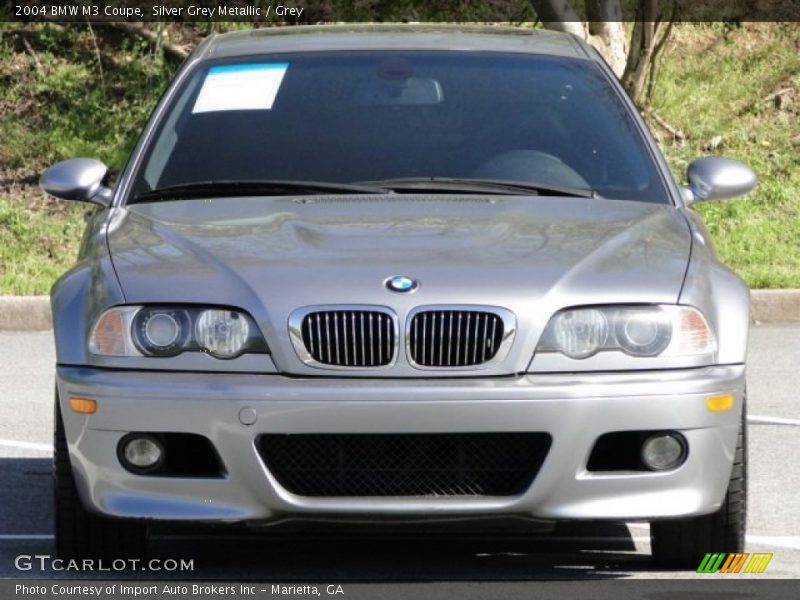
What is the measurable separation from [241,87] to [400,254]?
1476 mm

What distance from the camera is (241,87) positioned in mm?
6188

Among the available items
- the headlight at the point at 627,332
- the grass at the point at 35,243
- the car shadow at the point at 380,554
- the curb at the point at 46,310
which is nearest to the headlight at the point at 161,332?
the car shadow at the point at 380,554

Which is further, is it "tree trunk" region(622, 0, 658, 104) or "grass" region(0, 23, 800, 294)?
"tree trunk" region(622, 0, 658, 104)

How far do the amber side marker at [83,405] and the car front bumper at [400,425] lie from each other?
1 centimetres

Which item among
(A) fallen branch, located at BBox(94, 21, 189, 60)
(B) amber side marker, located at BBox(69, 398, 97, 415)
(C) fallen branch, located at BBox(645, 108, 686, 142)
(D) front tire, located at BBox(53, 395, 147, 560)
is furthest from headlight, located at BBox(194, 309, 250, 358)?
(A) fallen branch, located at BBox(94, 21, 189, 60)

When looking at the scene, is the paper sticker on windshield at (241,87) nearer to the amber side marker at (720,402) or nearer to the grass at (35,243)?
the amber side marker at (720,402)

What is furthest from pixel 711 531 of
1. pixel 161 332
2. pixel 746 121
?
pixel 746 121

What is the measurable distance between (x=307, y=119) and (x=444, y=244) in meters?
1.18

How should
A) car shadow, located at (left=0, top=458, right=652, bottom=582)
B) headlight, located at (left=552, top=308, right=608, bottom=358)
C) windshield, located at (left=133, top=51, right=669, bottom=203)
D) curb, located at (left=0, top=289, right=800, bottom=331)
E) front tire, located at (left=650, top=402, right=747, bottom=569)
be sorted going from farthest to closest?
1. curb, located at (left=0, top=289, right=800, bottom=331)
2. windshield, located at (left=133, top=51, right=669, bottom=203)
3. car shadow, located at (left=0, top=458, right=652, bottom=582)
4. front tire, located at (left=650, top=402, right=747, bottom=569)
5. headlight, located at (left=552, top=308, right=608, bottom=358)

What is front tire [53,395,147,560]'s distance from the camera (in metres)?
5.04

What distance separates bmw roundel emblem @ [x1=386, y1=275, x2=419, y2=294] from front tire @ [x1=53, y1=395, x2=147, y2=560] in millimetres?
953

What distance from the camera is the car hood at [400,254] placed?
187 inches

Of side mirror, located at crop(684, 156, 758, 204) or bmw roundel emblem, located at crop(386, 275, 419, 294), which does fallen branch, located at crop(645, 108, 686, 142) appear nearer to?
side mirror, located at crop(684, 156, 758, 204)

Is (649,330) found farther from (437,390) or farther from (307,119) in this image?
(307,119)
